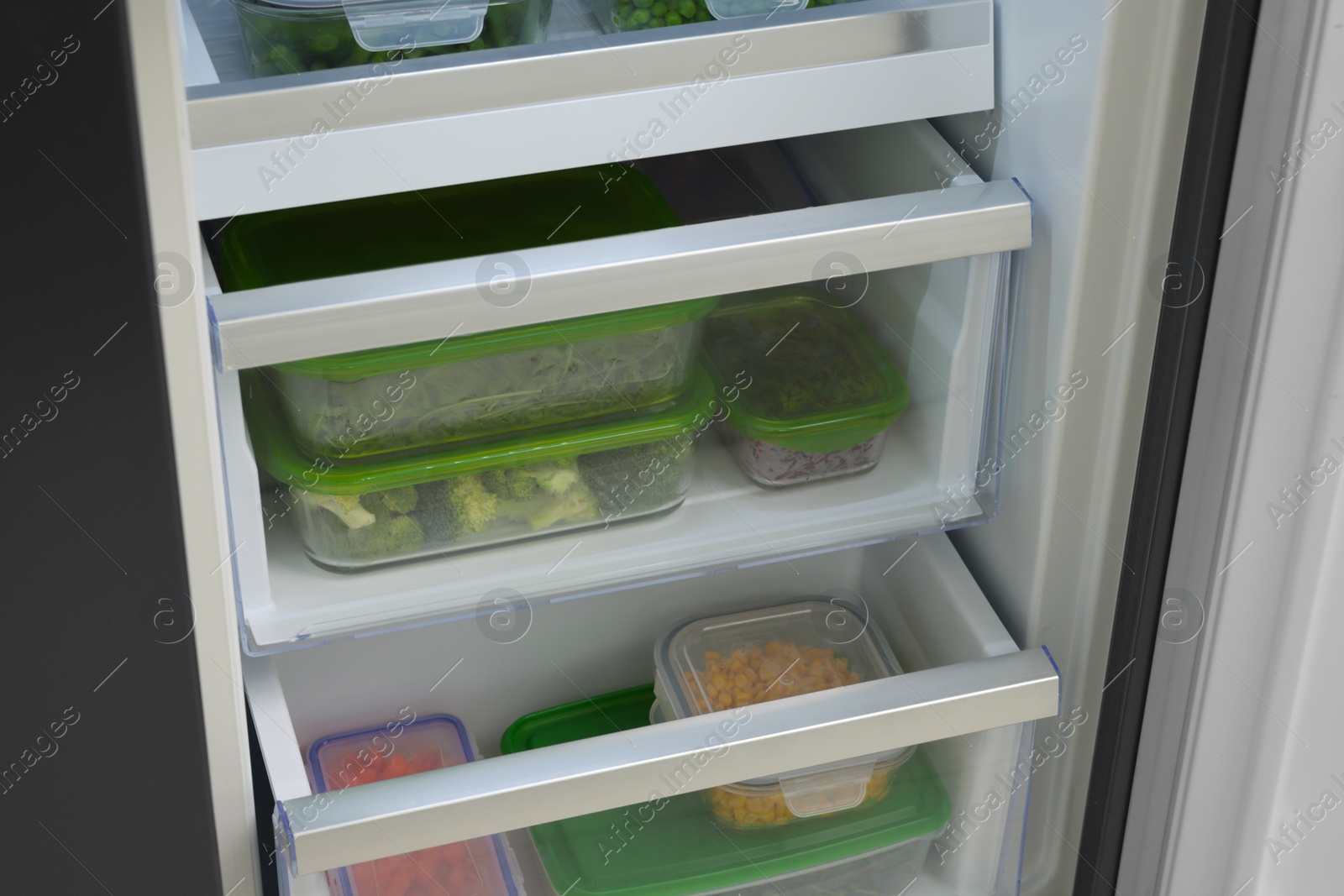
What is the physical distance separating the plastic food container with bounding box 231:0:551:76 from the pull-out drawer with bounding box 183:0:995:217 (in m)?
0.04

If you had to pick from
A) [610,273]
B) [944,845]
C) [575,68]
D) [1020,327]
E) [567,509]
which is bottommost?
[944,845]

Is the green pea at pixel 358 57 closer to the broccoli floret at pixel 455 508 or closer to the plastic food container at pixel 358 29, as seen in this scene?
the plastic food container at pixel 358 29

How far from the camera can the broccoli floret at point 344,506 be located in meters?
0.91

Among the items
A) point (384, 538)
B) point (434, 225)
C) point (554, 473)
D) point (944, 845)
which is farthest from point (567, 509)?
point (944, 845)

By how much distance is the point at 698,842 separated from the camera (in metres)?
1.06

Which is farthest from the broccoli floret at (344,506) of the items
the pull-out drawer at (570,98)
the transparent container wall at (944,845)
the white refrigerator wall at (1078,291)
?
the white refrigerator wall at (1078,291)

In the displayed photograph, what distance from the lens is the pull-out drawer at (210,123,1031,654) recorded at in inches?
30.8

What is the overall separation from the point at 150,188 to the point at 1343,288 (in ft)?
2.16

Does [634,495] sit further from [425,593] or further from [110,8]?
[110,8]

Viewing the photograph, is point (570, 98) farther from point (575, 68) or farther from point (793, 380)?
point (793, 380)

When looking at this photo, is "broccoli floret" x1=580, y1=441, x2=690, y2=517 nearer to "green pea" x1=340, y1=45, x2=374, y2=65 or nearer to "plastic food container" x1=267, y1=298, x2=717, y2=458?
"plastic food container" x1=267, y1=298, x2=717, y2=458

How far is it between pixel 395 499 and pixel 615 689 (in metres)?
0.37

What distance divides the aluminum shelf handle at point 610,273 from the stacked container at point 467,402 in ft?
0.22

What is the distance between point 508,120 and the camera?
0.81 m
